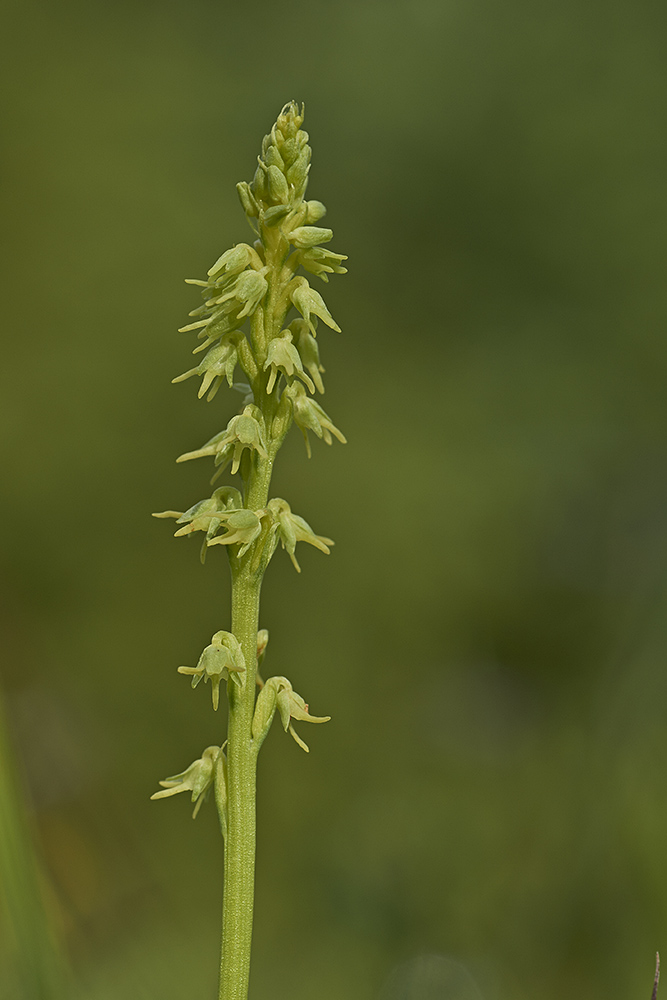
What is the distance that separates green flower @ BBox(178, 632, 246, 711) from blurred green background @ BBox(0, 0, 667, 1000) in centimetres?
166

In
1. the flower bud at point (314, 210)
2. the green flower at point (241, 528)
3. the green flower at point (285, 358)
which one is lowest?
the green flower at point (241, 528)

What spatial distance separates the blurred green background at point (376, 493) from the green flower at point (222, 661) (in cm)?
166

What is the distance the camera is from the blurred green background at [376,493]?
363 centimetres

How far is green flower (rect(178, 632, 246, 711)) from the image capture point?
4.91ft

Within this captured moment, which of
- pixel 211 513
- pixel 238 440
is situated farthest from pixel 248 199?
pixel 211 513

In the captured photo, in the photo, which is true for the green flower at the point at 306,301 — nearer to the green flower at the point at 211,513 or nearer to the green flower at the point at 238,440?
the green flower at the point at 238,440

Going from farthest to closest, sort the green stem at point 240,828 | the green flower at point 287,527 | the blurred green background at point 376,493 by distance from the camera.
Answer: the blurred green background at point 376,493
the green flower at point 287,527
the green stem at point 240,828

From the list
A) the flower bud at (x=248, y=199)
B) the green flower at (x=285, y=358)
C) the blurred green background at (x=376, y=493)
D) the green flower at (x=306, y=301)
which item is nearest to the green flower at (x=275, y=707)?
the green flower at (x=285, y=358)

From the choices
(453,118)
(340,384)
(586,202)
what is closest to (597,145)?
(586,202)

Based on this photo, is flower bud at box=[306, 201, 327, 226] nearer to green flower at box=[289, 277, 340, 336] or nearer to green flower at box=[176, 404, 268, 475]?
green flower at box=[289, 277, 340, 336]

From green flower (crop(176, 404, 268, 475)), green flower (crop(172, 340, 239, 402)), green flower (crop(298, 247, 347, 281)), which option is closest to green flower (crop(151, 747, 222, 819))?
green flower (crop(176, 404, 268, 475))

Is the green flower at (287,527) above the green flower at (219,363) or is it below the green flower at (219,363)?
below

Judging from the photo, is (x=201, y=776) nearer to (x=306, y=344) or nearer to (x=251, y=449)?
(x=251, y=449)

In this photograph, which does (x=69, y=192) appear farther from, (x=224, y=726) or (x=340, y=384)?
(x=224, y=726)
